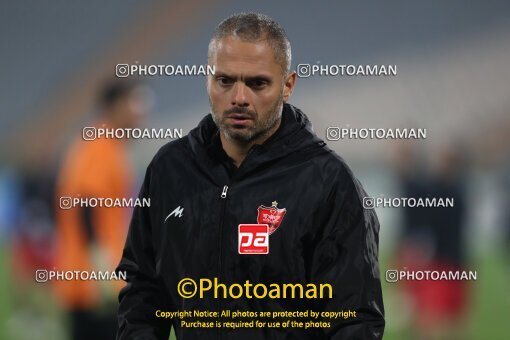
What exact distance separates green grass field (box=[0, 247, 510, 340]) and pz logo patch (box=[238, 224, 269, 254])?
185cm

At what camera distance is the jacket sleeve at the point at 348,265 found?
1.31m

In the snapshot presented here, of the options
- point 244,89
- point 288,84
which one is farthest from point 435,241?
point 244,89

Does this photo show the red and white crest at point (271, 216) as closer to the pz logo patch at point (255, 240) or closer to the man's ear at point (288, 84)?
the pz logo patch at point (255, 240)

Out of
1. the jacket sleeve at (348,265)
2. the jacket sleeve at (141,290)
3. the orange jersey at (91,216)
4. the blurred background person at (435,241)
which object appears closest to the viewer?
the jacket sleeve at (348,265)

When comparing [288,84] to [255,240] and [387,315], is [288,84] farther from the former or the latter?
[387,315]

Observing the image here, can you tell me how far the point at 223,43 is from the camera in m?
1.40

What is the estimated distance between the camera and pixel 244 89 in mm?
1406

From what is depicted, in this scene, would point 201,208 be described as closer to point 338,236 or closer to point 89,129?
point 338,236

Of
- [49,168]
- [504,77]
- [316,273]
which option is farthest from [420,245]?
[316,273]

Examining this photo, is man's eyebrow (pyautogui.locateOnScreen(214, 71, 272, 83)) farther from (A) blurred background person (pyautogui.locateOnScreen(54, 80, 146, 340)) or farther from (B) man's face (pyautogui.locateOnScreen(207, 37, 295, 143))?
(A) blurred background person (pyautogui.locateOnScreen(54, 80, 146, 340))

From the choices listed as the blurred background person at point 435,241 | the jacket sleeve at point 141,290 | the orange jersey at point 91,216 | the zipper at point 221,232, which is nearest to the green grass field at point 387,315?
the blurred background person at point 435,241

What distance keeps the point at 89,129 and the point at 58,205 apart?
1.05 feet

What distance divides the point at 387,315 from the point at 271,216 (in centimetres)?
218

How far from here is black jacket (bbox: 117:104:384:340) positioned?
1333 millimetres
